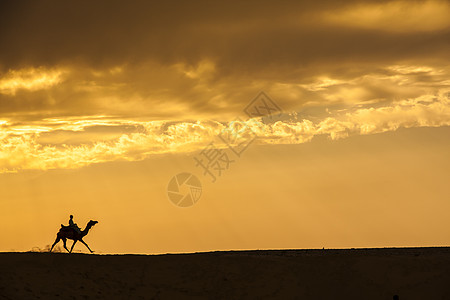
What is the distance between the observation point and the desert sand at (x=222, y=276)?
34969mm

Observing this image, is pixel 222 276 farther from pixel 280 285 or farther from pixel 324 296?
pixel 324 296

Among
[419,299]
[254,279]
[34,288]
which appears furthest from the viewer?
[254,279]

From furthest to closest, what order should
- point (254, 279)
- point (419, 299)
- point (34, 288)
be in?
point (254, 279), point (419, 299), point (34, 288)

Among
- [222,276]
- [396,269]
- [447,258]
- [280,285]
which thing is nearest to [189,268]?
[222,276]

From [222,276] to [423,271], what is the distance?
1209 centimetres

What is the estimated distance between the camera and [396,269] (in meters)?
39.6

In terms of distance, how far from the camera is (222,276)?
39031 mm

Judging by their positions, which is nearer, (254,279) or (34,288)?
(34,288)

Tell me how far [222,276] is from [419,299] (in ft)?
37.3

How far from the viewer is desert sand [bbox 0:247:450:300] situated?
3497cm

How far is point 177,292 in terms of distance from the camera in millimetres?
36812

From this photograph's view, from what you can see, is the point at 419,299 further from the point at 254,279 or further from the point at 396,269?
the point at 254,279

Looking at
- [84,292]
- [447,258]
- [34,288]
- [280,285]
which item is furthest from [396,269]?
[34,288]

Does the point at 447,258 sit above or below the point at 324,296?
above
